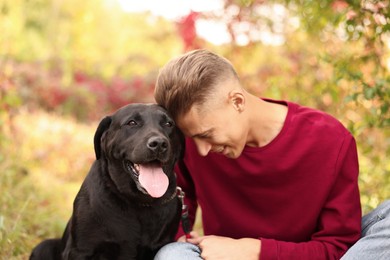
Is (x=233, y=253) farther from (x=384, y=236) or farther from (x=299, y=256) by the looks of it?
(x=384, y=236)

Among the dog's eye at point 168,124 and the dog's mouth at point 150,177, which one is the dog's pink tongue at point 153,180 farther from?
the dog's eye at point 168,124

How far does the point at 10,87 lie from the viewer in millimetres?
5051

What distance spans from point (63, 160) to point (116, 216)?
464cm

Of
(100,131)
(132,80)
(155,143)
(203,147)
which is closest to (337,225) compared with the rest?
(203,147)

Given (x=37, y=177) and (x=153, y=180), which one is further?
(x=37, y=177)

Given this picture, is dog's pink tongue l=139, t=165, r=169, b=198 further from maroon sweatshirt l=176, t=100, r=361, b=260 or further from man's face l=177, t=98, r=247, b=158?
maroon sweatshirt l=176, t=100, r=361, b=260

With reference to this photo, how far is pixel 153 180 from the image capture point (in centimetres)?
246

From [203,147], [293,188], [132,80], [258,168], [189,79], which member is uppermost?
[189,79]

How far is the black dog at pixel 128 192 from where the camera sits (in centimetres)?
246

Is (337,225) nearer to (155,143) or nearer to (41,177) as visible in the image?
(155,143)

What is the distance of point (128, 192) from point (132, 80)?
36.8 feet

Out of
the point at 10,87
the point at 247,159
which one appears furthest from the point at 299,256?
the point at 10,87

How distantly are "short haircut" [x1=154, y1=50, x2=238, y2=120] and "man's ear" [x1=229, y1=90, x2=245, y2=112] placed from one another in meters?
0.08

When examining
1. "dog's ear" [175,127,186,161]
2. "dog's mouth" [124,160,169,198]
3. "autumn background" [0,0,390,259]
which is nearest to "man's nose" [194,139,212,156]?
"dog's ear" [175,127,186,161]
